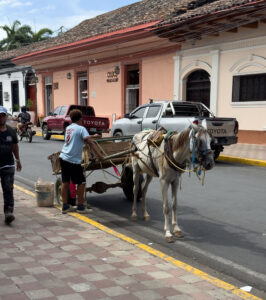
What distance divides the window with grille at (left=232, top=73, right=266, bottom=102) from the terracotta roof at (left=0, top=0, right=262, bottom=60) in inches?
123

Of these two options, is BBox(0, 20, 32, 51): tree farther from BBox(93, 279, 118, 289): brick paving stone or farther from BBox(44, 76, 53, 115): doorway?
BBox(93, 279, 118, 289): brick paving stone

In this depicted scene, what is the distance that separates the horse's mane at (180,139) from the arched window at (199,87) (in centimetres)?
1325

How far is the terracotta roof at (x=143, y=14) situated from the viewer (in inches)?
634

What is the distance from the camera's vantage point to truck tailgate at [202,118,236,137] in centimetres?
1099

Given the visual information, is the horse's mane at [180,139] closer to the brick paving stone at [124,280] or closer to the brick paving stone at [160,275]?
the brick paving stone at [160,275]

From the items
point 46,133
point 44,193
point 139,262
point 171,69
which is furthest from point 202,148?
point 46,133

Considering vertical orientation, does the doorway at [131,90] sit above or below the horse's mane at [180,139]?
above

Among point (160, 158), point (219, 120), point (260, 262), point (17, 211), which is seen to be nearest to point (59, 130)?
point (219, 120)

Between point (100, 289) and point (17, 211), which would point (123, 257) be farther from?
point (17, 211)

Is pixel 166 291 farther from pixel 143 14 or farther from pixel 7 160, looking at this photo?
pixel 143 14

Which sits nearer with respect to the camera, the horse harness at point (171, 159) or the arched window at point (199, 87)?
the horse harness at point (171, 159)

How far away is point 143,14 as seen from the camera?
2189cm

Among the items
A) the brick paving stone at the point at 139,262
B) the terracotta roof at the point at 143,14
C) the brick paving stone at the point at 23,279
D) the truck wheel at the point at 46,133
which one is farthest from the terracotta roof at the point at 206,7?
the brick paving stone at the point at 23,279

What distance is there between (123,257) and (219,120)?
25.9 ft
